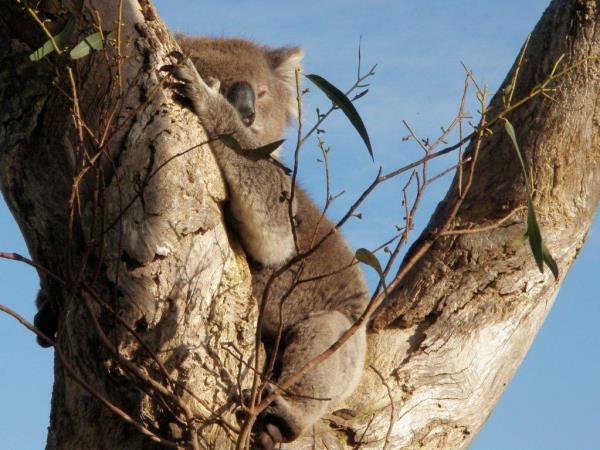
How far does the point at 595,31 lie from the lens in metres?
3.78

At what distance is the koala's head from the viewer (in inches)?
181

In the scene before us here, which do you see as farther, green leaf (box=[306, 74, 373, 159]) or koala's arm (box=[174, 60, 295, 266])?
koala's arm (box=[174, 60, 295, 266])

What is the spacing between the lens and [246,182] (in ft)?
11.1

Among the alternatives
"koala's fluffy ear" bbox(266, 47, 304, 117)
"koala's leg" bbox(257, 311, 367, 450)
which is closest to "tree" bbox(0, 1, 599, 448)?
"koala's leg" bbox(257, 311, 367, 450)

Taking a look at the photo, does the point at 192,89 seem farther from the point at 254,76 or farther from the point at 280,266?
the point at 254,76

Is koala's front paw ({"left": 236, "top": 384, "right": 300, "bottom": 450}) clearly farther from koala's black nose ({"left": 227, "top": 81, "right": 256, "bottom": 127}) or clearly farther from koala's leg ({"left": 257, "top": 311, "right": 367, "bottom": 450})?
koala's black nose ({"left": 227, "top": 81, "right": 256, "bottom": 127})

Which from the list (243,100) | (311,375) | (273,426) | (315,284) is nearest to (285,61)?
(243,100)

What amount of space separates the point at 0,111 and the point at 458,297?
6.57ft

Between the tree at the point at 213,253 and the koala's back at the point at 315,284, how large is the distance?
51 centimetres

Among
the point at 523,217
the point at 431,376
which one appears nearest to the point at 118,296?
the point at 431,376

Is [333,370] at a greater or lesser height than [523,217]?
lesser

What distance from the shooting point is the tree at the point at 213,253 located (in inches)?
110

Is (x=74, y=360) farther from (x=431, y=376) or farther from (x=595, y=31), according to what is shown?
(x=595, y=31)

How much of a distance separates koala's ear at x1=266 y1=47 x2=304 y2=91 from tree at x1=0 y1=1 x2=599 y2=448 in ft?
6.91
